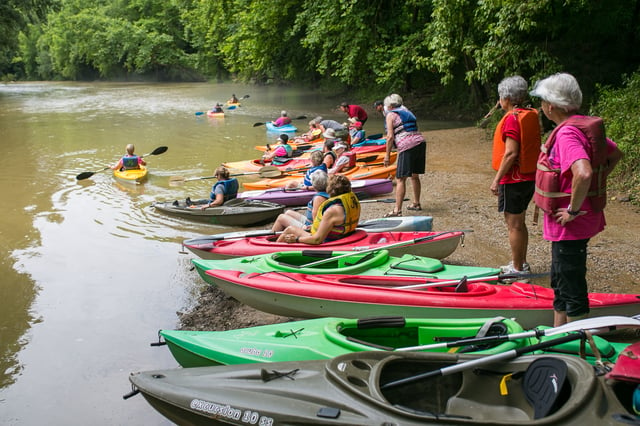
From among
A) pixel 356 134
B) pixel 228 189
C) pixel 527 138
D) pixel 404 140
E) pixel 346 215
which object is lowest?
pixel 228 189

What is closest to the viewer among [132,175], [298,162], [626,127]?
[626,127]

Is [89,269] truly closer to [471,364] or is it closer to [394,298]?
[394,298]

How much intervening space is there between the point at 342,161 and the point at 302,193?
A: 1252 millimetres

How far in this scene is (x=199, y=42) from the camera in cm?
4188

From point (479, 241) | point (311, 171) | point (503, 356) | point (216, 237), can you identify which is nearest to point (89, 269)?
point (216, 237)

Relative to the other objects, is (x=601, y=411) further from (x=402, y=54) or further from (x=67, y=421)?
(x=402, y=54)

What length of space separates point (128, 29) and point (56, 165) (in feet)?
130

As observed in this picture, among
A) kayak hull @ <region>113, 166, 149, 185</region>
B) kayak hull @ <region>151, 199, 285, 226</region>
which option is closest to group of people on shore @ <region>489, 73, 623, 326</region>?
kayak hull @ <region>151, 199, 285, 226</region>

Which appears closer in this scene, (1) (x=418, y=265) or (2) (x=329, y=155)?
(1) (x=418, y=265)

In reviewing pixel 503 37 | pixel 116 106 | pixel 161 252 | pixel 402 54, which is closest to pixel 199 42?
pixel 116 106

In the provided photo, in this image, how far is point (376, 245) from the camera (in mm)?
5570

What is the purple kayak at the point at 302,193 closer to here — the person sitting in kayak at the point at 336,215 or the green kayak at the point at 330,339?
the person sitting in kayak at the point at 336,215

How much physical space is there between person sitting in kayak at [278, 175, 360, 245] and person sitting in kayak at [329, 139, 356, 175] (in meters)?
3.75

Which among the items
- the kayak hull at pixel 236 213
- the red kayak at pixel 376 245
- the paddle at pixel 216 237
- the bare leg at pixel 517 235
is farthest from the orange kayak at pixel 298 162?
the bare leg at pixel 517 235
